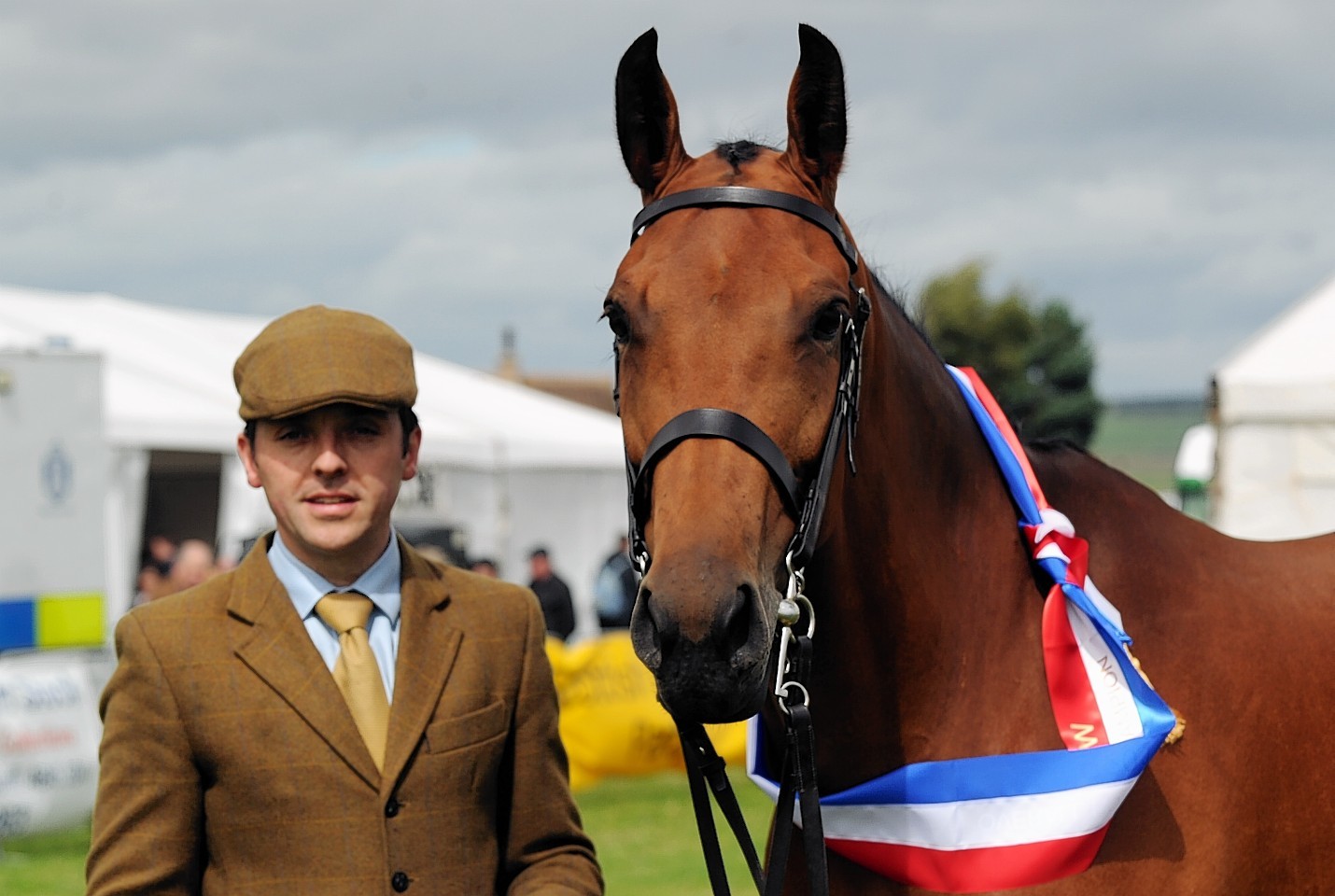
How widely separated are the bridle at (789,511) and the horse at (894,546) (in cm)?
1

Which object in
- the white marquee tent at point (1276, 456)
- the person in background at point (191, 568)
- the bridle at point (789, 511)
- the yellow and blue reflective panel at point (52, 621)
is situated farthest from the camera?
the white marquee tent at point (1276, 456)

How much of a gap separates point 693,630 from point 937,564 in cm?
81

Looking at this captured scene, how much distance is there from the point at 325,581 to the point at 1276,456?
10969 mm

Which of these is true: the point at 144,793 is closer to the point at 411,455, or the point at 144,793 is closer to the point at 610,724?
the point at 411,455

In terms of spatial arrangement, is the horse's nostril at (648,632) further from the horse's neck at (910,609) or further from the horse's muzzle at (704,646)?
the horse's neck at (910,609)

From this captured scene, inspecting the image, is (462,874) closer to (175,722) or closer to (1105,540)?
(175,722)

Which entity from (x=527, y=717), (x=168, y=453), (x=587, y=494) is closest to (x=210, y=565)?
(x=168, y=453)

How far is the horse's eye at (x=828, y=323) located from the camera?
8.77ft

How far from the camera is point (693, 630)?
233 centimetres

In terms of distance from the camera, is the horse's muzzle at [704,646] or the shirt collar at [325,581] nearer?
the horse's muzzle at [704,646]

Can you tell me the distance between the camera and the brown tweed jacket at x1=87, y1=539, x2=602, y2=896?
2441 millimetres

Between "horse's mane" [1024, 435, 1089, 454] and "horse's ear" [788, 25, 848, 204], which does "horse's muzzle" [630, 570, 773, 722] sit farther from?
"horse's mane" [1024, 435, 1089, 454]

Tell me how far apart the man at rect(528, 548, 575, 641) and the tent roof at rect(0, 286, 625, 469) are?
1.78m

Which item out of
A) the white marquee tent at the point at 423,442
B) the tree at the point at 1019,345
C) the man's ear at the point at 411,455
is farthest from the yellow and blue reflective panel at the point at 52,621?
the tree at the point at 1019,345
